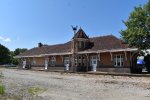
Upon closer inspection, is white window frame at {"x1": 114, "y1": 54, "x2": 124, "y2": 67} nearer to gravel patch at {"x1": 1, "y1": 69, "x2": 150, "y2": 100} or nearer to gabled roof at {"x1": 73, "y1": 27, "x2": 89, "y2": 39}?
gabled roof at {"x1": 73, "y1": 27, "x2": 89, "y2": 39}

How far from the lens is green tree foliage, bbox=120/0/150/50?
32531mm

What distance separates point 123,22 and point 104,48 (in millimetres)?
5882

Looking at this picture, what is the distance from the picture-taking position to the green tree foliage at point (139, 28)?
107 feet

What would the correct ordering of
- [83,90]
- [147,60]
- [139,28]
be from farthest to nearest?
[147,60] < [139,28] < [83,90]

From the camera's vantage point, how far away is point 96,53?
41969 millimetres

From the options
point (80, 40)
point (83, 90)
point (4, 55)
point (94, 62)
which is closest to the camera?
point (83, 90)

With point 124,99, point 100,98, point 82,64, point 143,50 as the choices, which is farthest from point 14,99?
point 82,64

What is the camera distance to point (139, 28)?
33.0m

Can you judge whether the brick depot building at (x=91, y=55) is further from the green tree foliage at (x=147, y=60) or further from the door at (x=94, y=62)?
the green tree foliage at (x=147, y=60)

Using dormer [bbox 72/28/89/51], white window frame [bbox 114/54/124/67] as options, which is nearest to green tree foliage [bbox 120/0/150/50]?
white window frame [bbox 114/54/124/67]

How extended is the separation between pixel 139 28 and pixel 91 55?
40.0 feet

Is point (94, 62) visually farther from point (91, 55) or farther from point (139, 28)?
point (139, 28)

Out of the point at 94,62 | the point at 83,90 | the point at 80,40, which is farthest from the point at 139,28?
the point at 83,90

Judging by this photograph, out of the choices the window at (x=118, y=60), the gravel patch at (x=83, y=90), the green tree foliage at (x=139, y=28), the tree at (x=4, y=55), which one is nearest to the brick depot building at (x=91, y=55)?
the window at (x=118, y=60)
